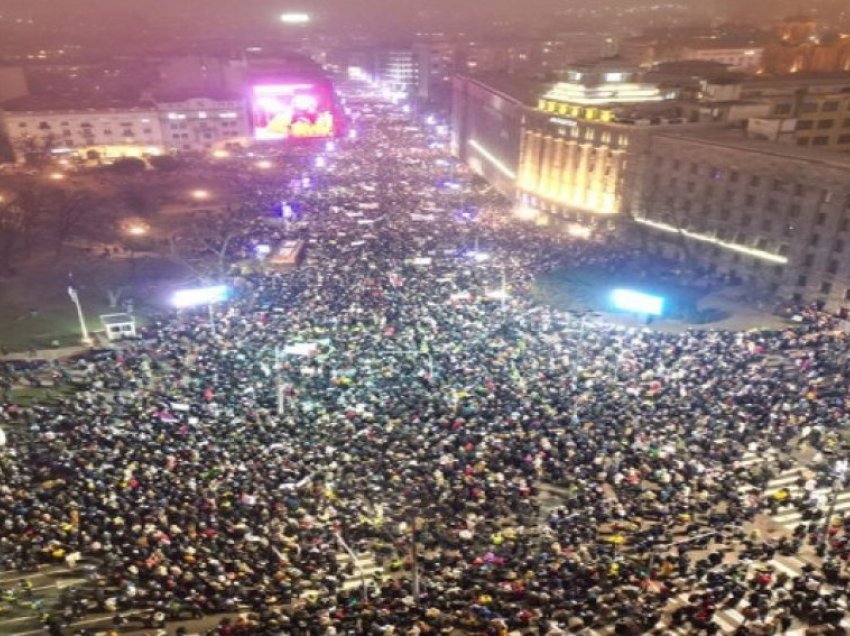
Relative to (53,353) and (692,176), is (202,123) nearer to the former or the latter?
(53,353)

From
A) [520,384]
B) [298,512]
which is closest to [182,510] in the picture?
[298,512]

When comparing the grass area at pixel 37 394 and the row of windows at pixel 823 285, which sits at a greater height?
the row of windows at pixel 823 285

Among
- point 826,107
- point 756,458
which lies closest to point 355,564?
point 756,458

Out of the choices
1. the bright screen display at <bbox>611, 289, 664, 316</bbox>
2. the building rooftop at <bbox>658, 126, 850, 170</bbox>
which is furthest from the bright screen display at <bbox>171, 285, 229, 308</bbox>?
the building rooftop at <bbox>658, 126, 850, 170</bbox>

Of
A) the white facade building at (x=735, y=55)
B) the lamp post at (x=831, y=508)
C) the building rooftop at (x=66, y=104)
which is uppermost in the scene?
the white facade building at (x=735, y=55)

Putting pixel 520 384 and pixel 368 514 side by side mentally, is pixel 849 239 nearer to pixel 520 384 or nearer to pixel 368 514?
pixel 520 384

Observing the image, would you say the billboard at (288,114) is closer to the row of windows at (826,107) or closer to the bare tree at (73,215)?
the bare tree at (73,215)

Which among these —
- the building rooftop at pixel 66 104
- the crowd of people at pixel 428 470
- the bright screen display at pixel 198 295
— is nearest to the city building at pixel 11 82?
the building rooftop at pixel 66 104
